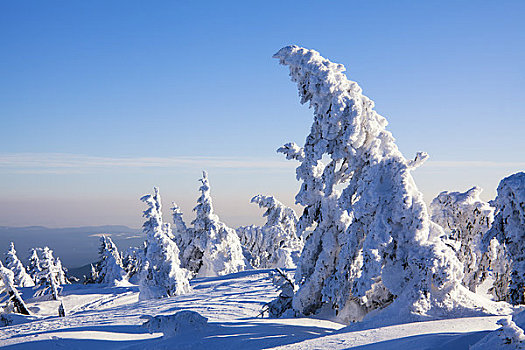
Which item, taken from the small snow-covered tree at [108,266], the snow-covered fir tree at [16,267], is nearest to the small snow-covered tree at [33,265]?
the snow-covered fir tree at [16,267]

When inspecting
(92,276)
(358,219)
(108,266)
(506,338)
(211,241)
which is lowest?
(92,276)

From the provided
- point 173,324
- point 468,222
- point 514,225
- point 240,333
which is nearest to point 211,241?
point 468,222

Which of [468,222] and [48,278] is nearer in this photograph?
[468,222]

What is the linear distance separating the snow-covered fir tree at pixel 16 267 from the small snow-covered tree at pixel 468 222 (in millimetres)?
49156

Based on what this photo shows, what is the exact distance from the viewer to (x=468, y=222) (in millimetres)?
16125

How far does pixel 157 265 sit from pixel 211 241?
9366mm

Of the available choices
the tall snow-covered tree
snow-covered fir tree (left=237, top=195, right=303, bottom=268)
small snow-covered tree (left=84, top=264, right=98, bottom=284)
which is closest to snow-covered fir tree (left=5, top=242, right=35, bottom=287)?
small snow-covered tree (left=84, top=264, right=98, bottom=284)

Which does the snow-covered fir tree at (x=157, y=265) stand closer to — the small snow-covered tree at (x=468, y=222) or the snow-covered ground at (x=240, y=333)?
the snow-covered ground at (x=240, y=333)

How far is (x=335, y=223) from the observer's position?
13.2 m

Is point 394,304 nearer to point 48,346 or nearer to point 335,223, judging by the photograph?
point 335,223

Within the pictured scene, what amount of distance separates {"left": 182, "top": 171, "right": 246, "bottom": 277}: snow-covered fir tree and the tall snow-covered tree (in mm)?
31181

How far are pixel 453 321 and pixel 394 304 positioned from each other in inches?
62.2

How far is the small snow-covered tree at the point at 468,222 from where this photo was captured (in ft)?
52.3

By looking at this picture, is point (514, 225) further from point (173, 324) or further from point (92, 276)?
point (92, 276)
